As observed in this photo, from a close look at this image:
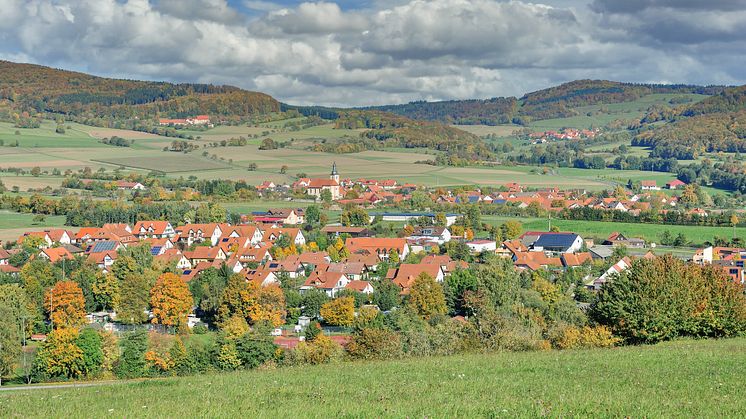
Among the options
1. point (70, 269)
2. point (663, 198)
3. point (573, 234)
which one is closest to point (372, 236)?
point (573, 234)

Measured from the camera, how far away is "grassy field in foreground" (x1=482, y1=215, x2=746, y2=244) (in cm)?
7638

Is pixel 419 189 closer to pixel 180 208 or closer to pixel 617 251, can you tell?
pixel 180 208

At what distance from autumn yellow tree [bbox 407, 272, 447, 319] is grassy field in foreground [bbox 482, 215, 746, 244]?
114 feet

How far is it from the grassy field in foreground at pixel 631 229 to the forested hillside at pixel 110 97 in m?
108

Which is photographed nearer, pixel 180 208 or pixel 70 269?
pixel 70 269

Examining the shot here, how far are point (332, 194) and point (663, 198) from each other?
151ft

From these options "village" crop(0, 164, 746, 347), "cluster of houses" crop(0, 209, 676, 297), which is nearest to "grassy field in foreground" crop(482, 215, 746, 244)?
"village" crop(0, 164, 746, 347)

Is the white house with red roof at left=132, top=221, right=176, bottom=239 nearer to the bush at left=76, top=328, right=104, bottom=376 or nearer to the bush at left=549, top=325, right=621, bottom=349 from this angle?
the bush at left=76, top=328, right=104, bottom=376

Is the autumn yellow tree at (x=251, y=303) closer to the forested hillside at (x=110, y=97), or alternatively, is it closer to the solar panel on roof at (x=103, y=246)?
the solar panel on roof at (x=103, y=246)

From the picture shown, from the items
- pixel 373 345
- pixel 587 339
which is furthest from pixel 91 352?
pixel 587 339

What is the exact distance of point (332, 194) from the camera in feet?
385

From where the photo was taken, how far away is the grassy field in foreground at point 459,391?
37.8 feet

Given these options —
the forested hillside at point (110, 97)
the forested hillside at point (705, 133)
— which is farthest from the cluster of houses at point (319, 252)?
the forested hillside at point (705, 133)

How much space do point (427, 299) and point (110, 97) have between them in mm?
148274
